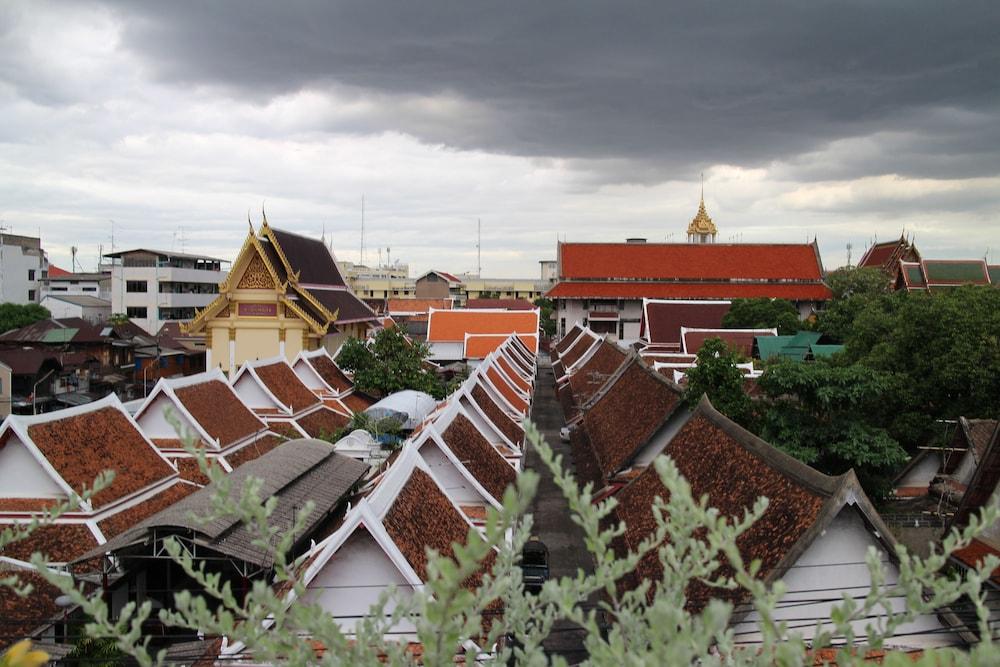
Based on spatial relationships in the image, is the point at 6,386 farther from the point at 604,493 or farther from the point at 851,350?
the point at 851,350

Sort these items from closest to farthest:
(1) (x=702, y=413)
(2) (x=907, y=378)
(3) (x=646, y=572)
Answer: (3) (x=646, y=572)
(1) (x=702, y=413)
(2) (x=907, y=378)

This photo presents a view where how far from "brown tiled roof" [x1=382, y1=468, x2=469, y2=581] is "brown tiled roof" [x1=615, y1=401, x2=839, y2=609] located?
2.04 meters

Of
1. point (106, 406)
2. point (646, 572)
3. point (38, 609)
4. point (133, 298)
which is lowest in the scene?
point (38, 609)

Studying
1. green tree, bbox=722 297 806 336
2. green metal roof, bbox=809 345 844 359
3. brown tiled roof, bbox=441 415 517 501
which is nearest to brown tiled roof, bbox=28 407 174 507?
brown tiled roof, bbox=441 415 517 501

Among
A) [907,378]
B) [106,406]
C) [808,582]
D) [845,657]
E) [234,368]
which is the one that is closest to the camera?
[845,657]

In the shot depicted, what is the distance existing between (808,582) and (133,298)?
46.9 metres

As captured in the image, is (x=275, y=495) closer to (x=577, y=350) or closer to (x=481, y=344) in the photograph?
(x=577, y=350)

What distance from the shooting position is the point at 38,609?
8.52 metres

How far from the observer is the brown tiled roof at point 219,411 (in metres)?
14.3

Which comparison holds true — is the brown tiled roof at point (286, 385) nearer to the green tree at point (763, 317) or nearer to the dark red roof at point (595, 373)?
the dark red roof at point (595, 373)

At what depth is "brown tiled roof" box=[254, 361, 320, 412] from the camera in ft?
59.9

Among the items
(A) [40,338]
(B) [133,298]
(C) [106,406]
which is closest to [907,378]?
(C) [106,406]

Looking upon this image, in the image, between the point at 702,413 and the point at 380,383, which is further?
the point at 380,383

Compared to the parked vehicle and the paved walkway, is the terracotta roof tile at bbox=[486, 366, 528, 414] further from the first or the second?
the parked vehicle
